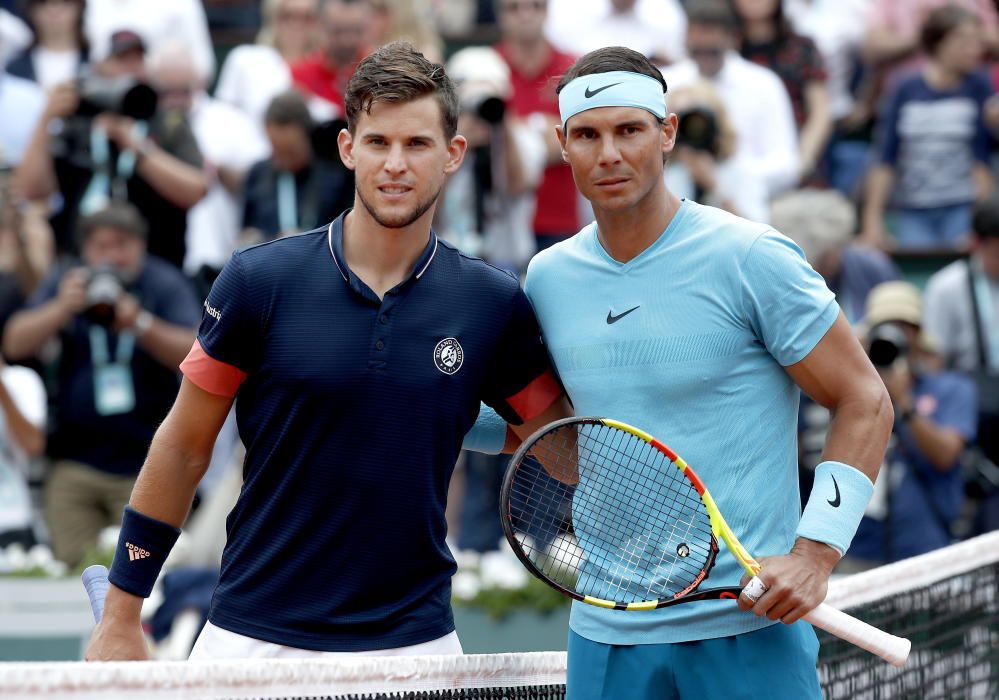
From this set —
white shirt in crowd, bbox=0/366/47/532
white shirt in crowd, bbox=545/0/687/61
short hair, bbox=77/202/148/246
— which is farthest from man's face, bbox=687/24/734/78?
white shirt in crowd, bbox=0/366/47/532

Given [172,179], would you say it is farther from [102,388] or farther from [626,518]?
[626,518]

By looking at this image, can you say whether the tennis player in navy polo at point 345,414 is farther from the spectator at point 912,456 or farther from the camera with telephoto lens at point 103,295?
the camera with telephoto lens at point 103,295

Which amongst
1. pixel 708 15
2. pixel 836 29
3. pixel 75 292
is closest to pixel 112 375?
pixel 75 292

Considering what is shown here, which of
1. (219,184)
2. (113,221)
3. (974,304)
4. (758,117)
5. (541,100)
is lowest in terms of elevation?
(974,304)

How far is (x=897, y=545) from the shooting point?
6.85 m

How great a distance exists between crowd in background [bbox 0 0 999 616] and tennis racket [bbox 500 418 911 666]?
3.14 meters

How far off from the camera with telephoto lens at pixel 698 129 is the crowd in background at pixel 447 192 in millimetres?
17

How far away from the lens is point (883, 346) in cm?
657

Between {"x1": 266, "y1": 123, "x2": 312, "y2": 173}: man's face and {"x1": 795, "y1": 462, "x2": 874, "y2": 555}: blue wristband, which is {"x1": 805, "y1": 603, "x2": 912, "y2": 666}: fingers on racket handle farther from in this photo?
{"x1": 266, "y1": 123, "x2": 312, "y2": 173}: man's face

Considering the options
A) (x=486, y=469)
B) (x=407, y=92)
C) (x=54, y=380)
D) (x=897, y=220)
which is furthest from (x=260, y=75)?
(x=407, y=92)

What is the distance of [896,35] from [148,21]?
4711 mm

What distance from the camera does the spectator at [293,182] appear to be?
25.3 ft

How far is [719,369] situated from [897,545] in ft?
11.8

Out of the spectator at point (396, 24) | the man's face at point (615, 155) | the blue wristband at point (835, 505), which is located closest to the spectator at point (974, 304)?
the spectator at point (396, 24)
